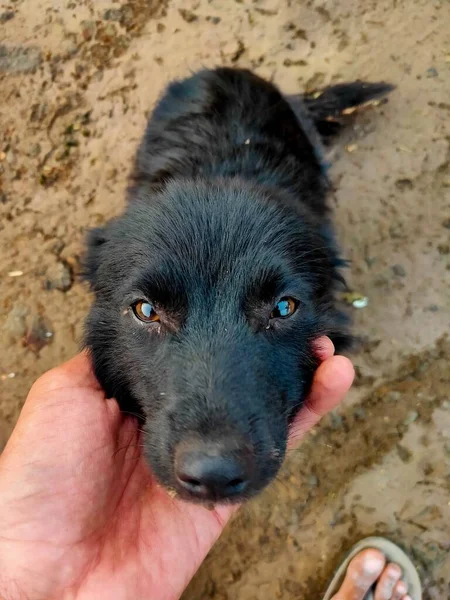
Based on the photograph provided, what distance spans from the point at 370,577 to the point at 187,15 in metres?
3.99

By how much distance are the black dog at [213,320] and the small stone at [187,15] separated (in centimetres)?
196

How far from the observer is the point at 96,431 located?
2357mm

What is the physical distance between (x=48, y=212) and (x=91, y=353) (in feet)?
5.55

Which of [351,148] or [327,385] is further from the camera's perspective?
[351,148]

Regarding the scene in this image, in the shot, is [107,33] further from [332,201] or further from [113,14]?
[332,201]

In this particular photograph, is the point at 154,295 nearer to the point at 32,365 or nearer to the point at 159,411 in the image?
the point at 159,411

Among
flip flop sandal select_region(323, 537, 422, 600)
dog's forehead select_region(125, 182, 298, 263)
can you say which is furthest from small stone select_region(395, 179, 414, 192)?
flip flop sandal select_region(323, 537, 422, 600)

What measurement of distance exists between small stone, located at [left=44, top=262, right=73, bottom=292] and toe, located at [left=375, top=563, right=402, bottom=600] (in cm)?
256

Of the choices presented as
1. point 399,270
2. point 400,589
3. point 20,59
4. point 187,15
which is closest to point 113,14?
point 187,15

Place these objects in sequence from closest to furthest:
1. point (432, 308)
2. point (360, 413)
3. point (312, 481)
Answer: point (312, 481) → point (360, 413) → point (432, 308)

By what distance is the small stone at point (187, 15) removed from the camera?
13.6ft

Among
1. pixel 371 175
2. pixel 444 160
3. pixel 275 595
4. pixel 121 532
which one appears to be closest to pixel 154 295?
pixel 121 532

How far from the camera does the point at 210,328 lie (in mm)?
1984

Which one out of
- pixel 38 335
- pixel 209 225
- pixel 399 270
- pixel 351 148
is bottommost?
pixel 399 270
